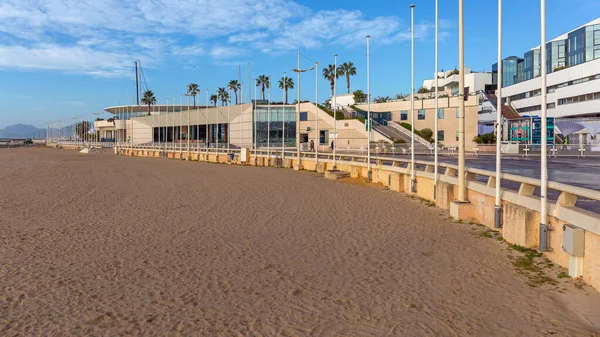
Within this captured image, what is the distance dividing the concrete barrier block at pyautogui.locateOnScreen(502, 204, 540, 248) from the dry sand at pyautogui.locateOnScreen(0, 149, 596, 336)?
1.12 feet

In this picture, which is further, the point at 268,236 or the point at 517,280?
the point at 268,236

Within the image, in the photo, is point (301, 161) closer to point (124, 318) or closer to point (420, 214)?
point (420, 214)

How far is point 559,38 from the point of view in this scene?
3342 inches

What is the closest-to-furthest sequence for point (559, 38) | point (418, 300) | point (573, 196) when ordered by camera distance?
point (418, 300) → point (573, 196) → point (559, 38)

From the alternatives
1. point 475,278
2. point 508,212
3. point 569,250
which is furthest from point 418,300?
point 508,212

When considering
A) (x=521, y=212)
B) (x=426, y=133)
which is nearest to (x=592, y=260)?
(x=521, y=212)

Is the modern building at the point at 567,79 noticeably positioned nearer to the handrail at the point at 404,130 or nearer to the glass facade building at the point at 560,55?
the glass facade building at the point at 560,55

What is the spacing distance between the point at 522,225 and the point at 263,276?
15.6ft

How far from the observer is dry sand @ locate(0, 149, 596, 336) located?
5488 millimetres

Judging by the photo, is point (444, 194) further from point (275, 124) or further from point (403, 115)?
point (403, 115)

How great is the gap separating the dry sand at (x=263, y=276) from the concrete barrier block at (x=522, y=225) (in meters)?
0.34

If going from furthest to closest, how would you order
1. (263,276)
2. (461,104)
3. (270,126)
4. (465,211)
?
(270,126) < (461,104) < (465,211) < (263,276)

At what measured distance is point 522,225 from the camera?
28.4ft

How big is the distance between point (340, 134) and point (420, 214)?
53363 mm
